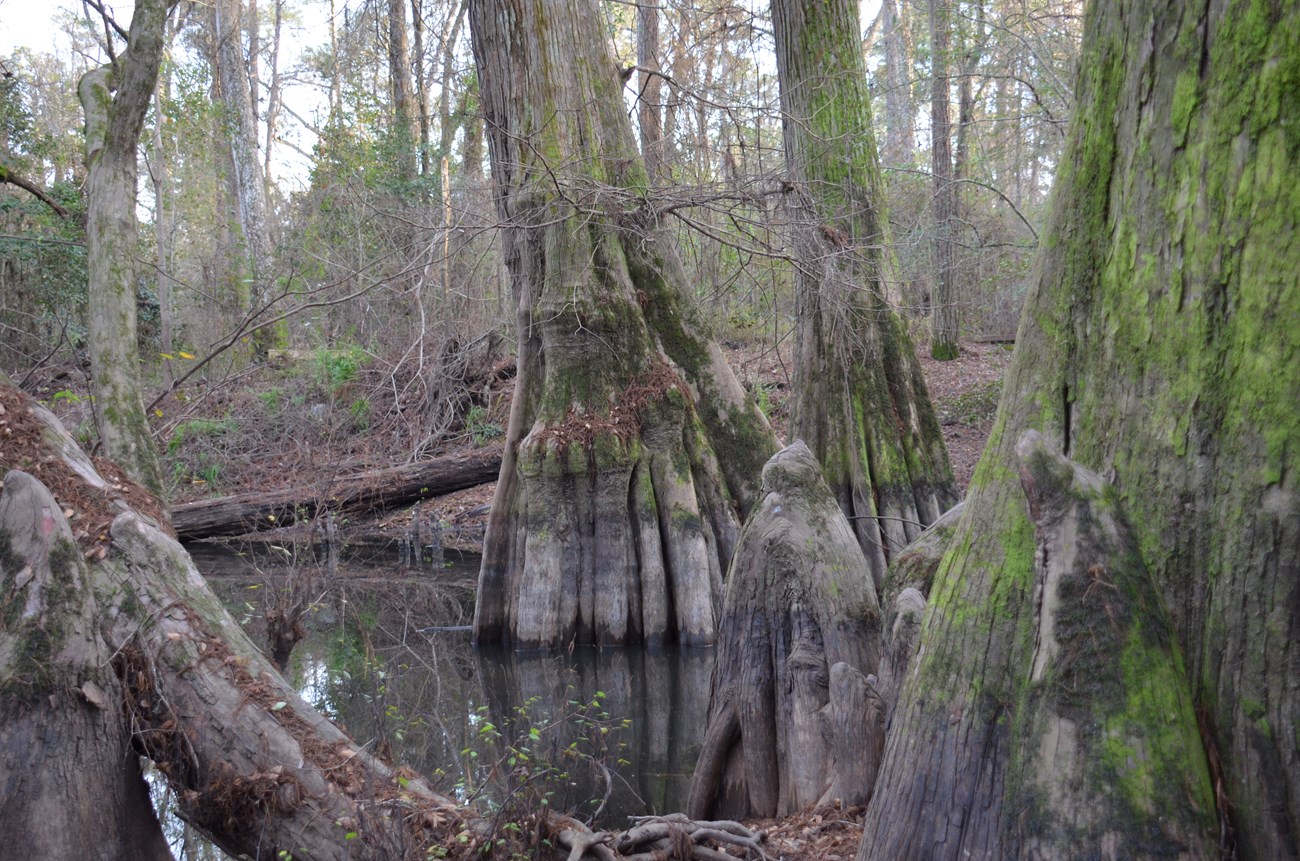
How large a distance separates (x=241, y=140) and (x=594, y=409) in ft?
64.7

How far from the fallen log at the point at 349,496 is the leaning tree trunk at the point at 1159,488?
12.6m

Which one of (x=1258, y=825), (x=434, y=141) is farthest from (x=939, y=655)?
(x=434, y=141)

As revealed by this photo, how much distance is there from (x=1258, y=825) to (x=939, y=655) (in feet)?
2.81

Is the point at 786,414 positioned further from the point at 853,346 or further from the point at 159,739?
the point at 159,739

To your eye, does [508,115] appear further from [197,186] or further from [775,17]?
[197,186]

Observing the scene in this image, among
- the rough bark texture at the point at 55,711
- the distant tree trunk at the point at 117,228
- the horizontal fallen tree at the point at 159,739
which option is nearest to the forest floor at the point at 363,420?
the distant tree trunk at the point at 117,228

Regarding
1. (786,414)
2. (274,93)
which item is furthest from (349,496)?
(274,93)

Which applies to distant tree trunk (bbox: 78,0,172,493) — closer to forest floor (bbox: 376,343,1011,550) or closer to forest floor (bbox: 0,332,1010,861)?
forest floor (bbox: 0,332,1010,861)

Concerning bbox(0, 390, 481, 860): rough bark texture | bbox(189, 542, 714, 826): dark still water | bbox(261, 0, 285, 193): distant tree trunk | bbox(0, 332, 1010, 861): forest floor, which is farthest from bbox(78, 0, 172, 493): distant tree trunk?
bbox(261, 0, 285, 193): distant tree trunk

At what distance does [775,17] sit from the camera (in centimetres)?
1059

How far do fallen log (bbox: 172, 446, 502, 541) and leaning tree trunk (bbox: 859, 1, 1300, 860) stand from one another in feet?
41.4

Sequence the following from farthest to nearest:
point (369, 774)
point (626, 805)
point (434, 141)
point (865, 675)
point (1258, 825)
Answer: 1. point (434, 141)
2. point (626, 805)
3. point (865, 675)
4. point (369, 774)
5. point (1258, 825)

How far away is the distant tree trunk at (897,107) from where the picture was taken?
25147 mm

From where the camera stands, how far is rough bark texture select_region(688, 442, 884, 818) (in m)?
4.48
